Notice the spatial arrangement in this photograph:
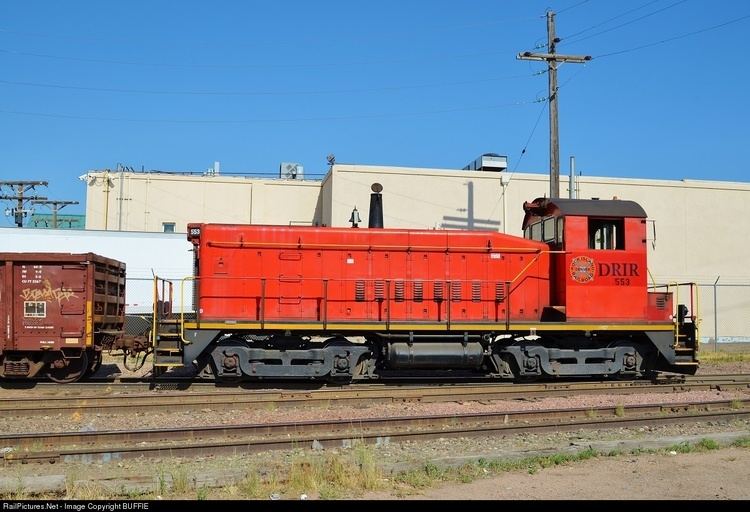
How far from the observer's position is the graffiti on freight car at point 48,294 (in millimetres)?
13219

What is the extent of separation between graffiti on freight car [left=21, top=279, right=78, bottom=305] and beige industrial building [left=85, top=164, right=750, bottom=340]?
14.5 meters

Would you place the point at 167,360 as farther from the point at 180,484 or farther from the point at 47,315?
the point at 180,484

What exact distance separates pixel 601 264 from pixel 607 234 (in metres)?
0.68

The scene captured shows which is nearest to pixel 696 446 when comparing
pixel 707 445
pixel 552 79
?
pixel 707 445

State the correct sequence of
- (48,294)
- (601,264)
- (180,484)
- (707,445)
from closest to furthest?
(180,484) < (707,445) < (48,294) < (601,264)

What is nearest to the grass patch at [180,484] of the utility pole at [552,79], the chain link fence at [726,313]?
the utility pole at [552,79]

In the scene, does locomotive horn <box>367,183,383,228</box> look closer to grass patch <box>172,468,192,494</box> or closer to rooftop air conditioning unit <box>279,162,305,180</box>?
grass patch <box>172,468,192,494</box>

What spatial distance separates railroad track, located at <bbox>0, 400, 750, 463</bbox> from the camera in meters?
7.62

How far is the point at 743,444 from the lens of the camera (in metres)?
8.11

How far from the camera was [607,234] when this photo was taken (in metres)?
13.5

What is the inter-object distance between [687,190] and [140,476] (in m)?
28.6

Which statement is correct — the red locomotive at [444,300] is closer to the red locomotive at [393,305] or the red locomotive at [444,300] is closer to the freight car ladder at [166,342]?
the red locomotive at [393,305]
